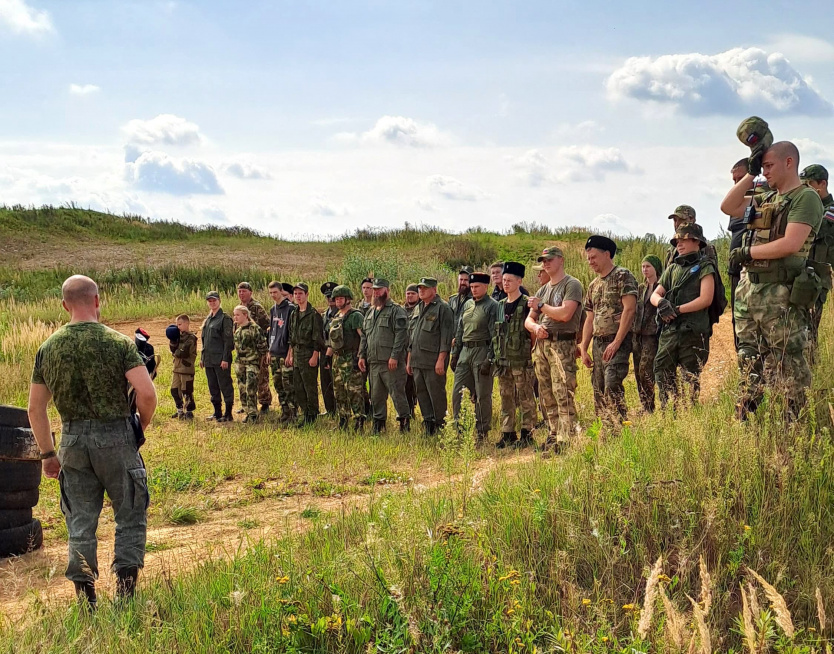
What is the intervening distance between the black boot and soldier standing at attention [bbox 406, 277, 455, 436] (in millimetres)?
6282

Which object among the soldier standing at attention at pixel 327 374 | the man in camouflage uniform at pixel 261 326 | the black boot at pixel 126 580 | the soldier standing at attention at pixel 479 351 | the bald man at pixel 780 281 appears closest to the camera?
the black boot at pixel 126 580

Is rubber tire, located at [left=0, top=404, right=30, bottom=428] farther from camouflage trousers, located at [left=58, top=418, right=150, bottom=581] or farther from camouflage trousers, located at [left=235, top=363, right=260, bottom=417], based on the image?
camouflage trousers, located at [left=235, top=363, right=260, bottom=417]

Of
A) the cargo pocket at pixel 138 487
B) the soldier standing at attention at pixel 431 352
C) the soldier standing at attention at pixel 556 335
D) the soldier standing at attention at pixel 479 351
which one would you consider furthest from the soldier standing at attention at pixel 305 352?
the cargo pocket at pixel 138 487

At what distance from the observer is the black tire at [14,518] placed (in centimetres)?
615

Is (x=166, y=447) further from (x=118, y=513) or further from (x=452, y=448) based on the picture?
(x=452, y=448)

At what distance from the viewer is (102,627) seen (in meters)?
3.93

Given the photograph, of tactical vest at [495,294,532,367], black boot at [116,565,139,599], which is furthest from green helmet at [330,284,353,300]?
black boot at [116,565,139,599]

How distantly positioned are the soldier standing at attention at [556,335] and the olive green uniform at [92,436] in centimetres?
435

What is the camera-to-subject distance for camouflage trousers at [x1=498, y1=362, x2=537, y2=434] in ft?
30.9

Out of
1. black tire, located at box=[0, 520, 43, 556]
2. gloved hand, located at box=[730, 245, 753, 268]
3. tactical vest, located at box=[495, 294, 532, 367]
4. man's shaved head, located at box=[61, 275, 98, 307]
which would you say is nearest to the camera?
man's shaved head, located at box=[61, 275, 98, 307]

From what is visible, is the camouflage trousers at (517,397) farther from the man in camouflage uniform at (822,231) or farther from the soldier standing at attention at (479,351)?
the man in camouflage uniform at (822,231)

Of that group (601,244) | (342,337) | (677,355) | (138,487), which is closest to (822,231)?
(677,355)

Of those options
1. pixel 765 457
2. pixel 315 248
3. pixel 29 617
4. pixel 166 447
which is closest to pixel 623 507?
pixel 765 457

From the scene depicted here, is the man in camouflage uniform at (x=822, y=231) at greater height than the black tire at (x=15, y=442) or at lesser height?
greater
